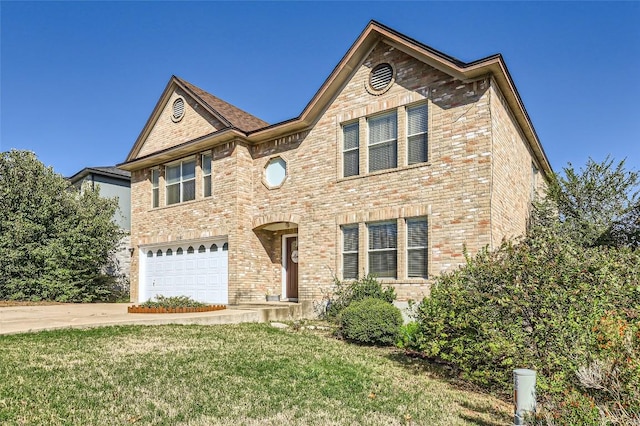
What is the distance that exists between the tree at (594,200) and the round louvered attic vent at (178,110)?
1487 centimetres

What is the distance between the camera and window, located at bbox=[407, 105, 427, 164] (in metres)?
13.2

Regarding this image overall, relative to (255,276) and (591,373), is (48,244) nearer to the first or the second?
(255,276)

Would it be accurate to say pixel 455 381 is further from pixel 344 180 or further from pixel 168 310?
pixel 168 310

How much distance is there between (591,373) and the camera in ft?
14.4

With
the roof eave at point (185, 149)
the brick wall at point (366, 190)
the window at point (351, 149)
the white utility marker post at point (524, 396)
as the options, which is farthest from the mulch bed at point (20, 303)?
the white utility marker post at point (524, 396)

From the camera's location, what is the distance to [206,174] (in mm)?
18109

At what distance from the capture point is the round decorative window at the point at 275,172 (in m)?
16.4

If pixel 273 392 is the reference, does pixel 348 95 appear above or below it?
above

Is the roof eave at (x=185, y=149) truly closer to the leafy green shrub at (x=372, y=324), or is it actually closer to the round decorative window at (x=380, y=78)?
the round decorative window at (x=380, y=78)

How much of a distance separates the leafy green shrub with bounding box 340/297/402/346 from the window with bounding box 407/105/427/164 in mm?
4548

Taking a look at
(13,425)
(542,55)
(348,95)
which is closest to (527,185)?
(542,55)

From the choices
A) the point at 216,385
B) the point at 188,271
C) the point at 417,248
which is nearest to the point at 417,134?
the point at 417,248

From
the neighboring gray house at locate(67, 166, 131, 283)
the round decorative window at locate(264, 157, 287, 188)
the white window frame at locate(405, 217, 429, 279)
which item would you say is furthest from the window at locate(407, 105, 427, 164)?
the neighboring gray house at locate(67, 166, 131, 283)

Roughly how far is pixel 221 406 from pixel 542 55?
1280 cm
